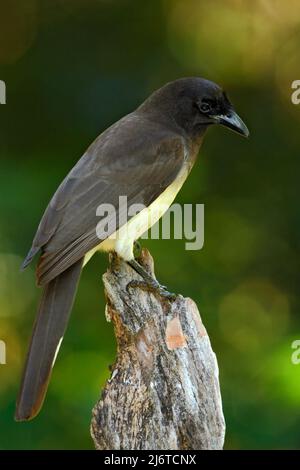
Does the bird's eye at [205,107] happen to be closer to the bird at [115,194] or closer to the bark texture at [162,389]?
the bird at [115,194]

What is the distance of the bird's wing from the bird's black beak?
252 mm

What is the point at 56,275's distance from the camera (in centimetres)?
476

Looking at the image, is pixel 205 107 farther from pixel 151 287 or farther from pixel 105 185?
pixel 151 287

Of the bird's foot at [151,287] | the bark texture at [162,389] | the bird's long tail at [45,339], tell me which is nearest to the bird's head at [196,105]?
the bird's foot at [151,287]

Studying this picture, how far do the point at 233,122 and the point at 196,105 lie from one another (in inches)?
10.1

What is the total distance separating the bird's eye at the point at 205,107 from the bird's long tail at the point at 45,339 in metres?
1.29

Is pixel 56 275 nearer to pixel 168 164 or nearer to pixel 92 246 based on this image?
pixel 92 246

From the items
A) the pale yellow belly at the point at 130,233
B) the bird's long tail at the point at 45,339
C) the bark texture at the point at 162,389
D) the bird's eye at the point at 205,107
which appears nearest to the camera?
the bark texture at the point at 162,389

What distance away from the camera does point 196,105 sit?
5.79m

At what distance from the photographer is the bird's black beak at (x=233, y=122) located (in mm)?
5633

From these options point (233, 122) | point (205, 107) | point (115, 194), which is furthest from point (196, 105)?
point (115, 194)

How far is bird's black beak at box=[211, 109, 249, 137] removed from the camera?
563 centimetres

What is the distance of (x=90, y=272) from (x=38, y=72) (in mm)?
1321

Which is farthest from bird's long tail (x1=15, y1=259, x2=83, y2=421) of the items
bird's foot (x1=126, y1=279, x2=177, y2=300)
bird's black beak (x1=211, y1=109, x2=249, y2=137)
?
bird's black beak (x1=211, y1=109, x2=249, y2=137)
